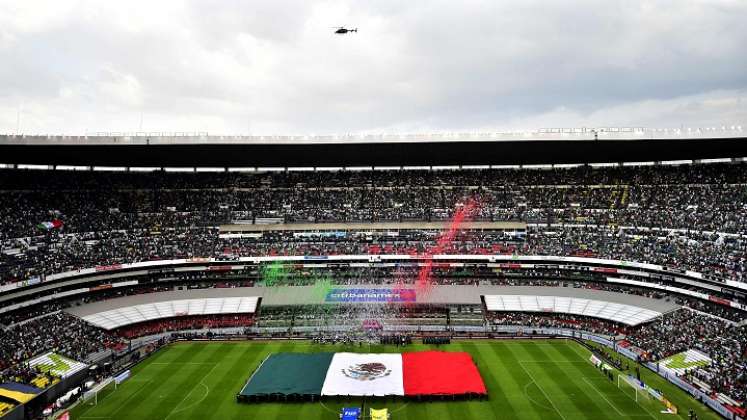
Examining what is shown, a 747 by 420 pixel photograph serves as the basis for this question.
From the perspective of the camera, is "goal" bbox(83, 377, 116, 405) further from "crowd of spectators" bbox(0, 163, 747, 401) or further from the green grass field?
"crowd of spectators" bbox(0, 163, 747, 401)

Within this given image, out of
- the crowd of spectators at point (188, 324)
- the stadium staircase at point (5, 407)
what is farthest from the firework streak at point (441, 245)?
the stadium staircase at point (5, 407)

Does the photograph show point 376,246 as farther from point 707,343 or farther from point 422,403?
point 707,343

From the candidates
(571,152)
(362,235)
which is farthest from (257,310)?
(571,152)

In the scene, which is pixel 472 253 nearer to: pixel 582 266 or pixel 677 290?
pixel 582 266

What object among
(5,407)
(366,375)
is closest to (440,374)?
(366,375)

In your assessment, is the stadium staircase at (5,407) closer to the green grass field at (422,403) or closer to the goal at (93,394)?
the green grass field at (422,403)

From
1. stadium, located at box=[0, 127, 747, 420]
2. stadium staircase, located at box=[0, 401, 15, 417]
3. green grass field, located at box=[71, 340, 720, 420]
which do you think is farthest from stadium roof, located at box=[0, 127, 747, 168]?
stadium staircase, located at box=[0, 401, 15, 417]
